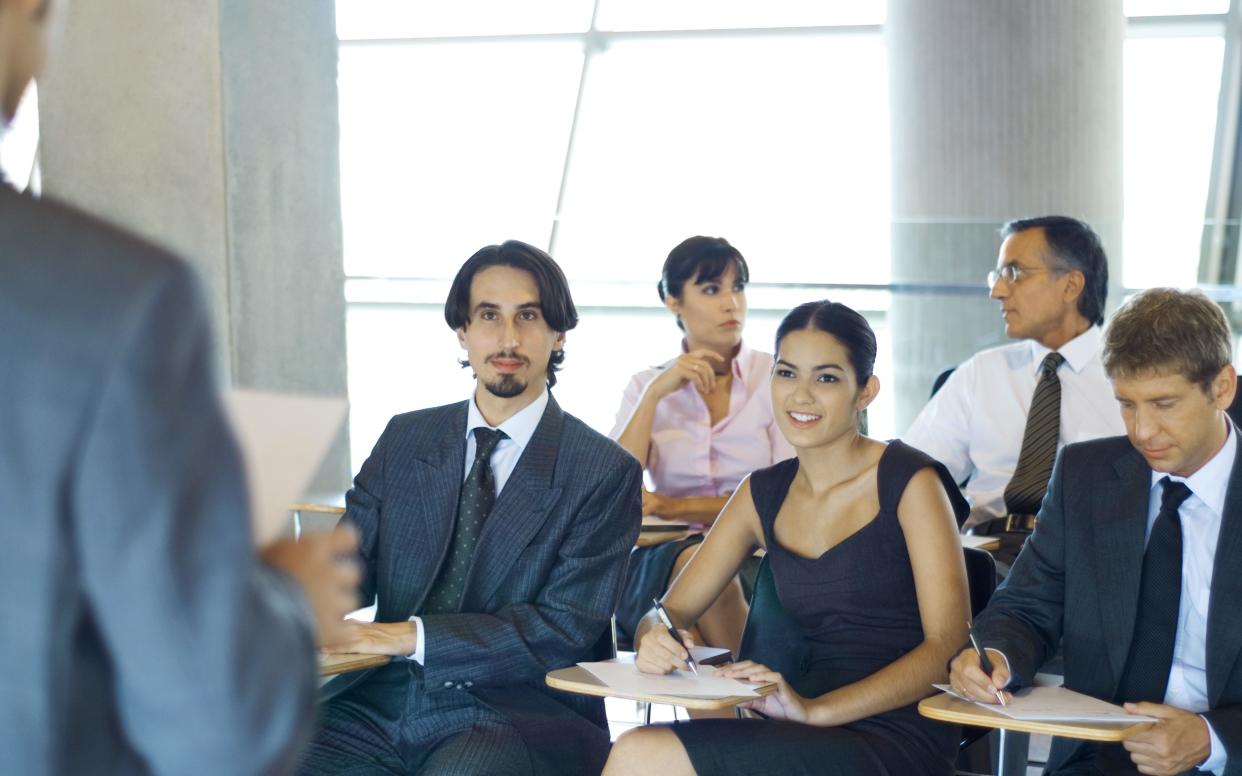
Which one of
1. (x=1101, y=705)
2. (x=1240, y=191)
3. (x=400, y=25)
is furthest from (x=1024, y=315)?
(x=400, y=25)

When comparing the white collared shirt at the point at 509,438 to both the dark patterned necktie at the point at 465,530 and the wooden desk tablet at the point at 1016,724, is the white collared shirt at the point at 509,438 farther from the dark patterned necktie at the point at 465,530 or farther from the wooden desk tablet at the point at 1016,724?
the wooden desk tablet at the point at 1016,724

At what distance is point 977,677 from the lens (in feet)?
7.56

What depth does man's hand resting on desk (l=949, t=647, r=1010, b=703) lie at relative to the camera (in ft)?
7.48

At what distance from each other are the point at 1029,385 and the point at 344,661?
2.69 m

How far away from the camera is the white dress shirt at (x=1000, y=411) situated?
4.20m

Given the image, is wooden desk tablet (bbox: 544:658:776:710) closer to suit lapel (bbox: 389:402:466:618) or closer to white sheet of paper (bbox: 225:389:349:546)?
suit lapel (bbox: 389:402:466:618)

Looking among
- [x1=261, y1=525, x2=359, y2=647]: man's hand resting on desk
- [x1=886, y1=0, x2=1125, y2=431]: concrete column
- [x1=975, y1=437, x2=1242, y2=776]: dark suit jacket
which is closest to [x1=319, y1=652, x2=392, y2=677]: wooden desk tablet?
[x1=975, y1=437, x2=1242, y2=776]: dark suit jacket

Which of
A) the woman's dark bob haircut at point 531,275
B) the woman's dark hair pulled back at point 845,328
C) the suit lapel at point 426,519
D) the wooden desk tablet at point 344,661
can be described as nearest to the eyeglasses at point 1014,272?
the woman's dark hair pulled back at point 845,328

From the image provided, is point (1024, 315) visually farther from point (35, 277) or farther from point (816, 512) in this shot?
point (35, 277)

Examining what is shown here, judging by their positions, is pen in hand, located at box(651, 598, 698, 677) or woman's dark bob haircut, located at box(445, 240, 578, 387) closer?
pen in hand, located at box(651, 598, 698, 677)

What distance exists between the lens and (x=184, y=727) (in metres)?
0.96

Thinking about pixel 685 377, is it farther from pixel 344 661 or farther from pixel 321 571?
pixel 321 571

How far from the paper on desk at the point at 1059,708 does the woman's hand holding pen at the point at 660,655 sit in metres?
0.48

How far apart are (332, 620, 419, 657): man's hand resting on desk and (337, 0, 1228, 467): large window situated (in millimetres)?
3916
